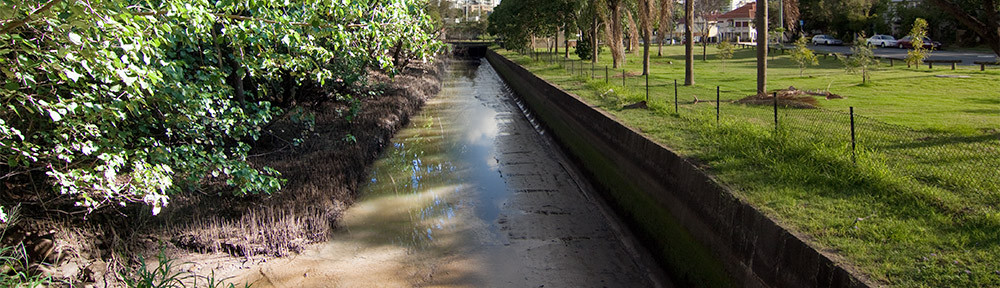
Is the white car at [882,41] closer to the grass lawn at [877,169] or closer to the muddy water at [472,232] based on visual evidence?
the grass lawn at [877,169]

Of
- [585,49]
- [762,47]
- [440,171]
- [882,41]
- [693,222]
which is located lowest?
[440,171]

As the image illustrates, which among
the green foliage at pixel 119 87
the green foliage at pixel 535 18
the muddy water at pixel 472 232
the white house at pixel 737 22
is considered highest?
the white house at pixel 737 22

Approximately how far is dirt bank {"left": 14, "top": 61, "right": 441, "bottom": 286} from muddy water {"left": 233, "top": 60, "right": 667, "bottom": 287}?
0.36 metres

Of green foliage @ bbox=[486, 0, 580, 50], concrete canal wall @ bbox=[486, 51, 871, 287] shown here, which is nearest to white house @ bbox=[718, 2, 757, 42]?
green foliage @ bbox=[486, 0, 580, 50]

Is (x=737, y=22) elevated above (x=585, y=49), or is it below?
above

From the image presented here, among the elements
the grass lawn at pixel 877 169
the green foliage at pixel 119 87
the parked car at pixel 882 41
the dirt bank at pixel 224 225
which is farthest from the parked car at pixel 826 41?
the green foliage at pixel 119 87

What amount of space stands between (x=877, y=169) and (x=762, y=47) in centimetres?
1042

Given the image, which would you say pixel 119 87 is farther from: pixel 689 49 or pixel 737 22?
pixel 737 22

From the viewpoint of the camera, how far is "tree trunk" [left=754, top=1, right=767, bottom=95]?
17656mm

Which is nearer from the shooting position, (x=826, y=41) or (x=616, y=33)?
(x=616, y=33)

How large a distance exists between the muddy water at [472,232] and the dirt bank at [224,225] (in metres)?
0.36

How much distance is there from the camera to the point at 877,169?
26.5 ft

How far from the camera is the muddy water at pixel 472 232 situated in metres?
9.02

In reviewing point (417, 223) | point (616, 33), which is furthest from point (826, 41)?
point (417, 223)
